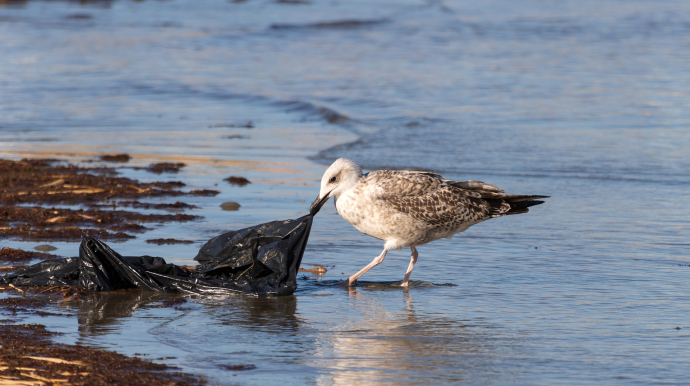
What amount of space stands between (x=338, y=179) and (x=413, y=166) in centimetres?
503

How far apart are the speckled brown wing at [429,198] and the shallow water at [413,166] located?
44cm

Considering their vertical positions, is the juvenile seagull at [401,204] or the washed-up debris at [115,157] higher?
the juvenile seagull at [401,204]

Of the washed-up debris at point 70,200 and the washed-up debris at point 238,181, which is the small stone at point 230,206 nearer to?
the washed-up debris at point 70,200

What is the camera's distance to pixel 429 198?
6977 mm

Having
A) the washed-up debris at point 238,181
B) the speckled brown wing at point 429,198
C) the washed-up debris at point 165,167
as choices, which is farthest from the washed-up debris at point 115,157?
the speckled brown wing at point 429,198

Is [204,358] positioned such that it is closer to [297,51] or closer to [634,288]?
[634,288]

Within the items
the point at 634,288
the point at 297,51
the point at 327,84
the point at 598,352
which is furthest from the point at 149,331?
the point at 297,51

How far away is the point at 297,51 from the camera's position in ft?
87.9

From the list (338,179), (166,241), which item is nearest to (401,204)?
(338,179)

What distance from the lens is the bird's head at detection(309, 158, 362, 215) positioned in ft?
22.4

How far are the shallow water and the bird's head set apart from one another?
62 cm

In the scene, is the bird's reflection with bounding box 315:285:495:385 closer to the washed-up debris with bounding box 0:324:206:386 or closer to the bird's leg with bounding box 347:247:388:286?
the bird's leg with bounding box 347:247:388:286

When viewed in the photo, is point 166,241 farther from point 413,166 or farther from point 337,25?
point 337,25

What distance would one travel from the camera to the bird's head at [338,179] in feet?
22.4
